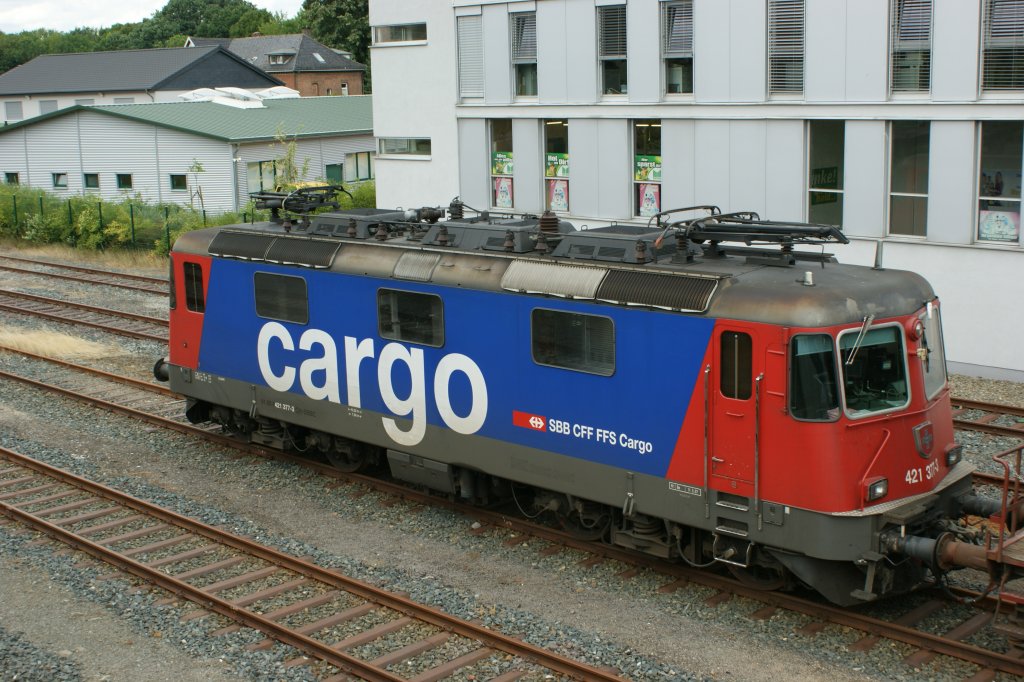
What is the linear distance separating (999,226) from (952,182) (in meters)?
1.09

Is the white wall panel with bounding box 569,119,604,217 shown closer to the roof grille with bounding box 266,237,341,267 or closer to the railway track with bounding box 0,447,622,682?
the roof grille with bounding box 266,237,341,267

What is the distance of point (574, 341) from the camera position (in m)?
11.4

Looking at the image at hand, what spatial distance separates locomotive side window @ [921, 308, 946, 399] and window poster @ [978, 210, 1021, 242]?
9.78 meters

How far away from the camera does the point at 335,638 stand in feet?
34.0

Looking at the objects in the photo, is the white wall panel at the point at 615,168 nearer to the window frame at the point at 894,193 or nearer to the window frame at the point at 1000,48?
the window frame at the point at 894,193

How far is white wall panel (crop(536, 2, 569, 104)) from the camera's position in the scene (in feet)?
81.0

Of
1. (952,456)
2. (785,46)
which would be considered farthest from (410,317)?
(785,46)

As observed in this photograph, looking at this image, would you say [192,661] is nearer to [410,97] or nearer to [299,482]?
[299,482]

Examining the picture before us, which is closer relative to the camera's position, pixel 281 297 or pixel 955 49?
pixel 281 297

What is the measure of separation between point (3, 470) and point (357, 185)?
32.5 meters

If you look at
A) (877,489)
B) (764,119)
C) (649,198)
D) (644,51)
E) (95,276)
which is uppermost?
(644,51)

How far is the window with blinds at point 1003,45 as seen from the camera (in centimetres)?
1844

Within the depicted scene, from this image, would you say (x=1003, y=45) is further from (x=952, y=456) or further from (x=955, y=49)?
(x=952, y=456)

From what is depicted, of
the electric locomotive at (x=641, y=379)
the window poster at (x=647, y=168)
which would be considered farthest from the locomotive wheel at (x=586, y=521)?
the window poster at (x=647, y=168)
